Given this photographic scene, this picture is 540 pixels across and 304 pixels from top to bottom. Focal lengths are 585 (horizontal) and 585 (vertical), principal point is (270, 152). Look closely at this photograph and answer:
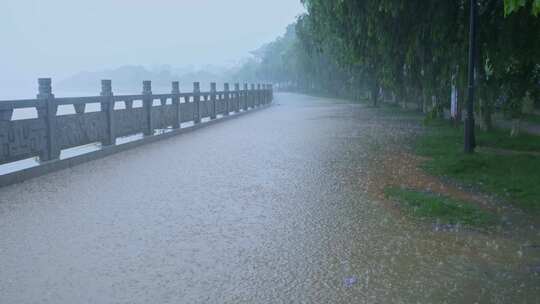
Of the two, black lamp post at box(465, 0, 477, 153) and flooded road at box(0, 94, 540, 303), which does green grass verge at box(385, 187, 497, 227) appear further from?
black lamp post at box(465, 0, 477, 153)

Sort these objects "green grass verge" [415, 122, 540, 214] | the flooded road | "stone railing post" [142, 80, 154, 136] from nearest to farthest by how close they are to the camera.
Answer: the flooded road → "green grass verge" [415, 122, 540, 214] → "stone railing post" [142, 80, 154, 136]

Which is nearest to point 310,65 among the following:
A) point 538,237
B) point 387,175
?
point 387,175

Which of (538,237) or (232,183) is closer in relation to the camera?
(538,237)

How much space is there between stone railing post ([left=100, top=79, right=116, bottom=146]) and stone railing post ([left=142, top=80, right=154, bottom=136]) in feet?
8.73

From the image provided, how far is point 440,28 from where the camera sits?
12016mm

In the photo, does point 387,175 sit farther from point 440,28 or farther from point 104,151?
point 104,151

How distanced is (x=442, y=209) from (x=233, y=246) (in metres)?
2.93

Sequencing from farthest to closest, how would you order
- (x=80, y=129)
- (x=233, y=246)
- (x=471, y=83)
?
(x=80, y=129), (x=471, y=83), (x=233, y=246)

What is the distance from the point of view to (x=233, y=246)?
590 cm

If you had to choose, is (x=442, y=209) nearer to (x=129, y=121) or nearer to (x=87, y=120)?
(x=87, y=120)

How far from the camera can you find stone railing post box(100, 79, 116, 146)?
14172 millimetres

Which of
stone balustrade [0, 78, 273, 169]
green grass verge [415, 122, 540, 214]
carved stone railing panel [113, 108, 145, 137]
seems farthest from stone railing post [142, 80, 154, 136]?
green grass verge [415, 122, 540, 214]

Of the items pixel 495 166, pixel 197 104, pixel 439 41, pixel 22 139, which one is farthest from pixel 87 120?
pixel 197 104

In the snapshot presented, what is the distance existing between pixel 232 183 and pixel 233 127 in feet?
44.3
